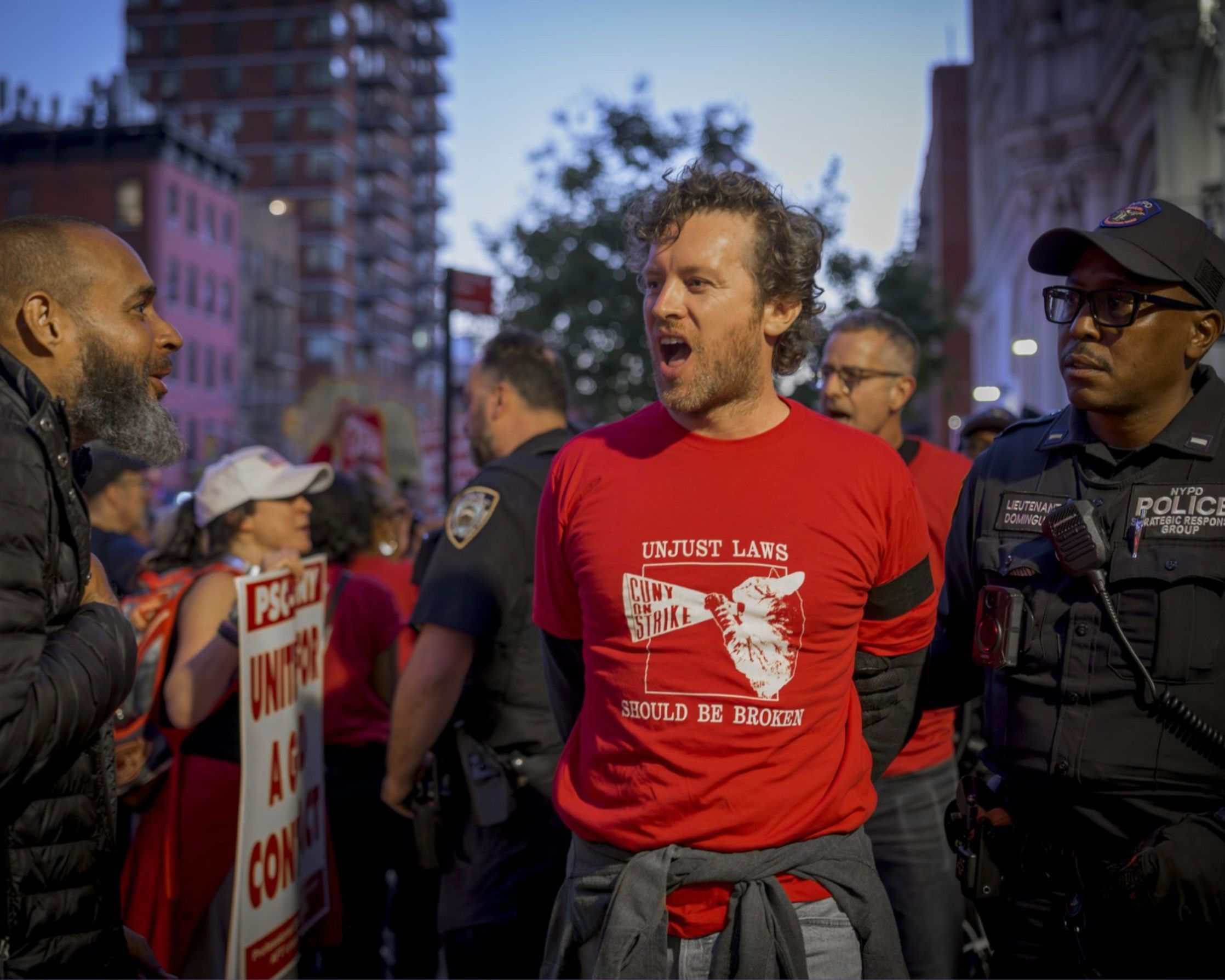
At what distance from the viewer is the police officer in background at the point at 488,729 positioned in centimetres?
403

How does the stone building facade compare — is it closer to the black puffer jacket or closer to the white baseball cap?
the white baseball cap

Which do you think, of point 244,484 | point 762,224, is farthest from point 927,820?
point 244,484

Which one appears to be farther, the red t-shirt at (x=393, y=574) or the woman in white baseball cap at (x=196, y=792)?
the red t-shirt at (x=393, y=574)

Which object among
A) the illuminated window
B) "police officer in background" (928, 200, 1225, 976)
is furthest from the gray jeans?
the illuminated window

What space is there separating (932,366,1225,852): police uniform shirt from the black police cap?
0.26m

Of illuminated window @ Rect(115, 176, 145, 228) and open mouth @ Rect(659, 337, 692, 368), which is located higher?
illuminated window @ Rect(115, 176, 145, 228)

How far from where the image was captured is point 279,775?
4.36m

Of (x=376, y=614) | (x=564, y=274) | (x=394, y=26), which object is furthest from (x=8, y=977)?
(x=394, y=26)

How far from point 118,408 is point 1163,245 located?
2342mm

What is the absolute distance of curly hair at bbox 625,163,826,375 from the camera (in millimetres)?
2869

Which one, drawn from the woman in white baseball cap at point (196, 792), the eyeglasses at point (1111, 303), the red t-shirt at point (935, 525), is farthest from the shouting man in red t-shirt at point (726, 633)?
the woman in white baseball cap at point (196, 792)

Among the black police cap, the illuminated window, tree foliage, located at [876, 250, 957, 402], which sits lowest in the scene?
the black police cap

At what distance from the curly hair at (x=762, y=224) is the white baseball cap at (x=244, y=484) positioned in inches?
102

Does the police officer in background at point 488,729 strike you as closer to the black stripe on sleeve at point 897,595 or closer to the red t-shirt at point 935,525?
the red t-shirt at point 935,525
